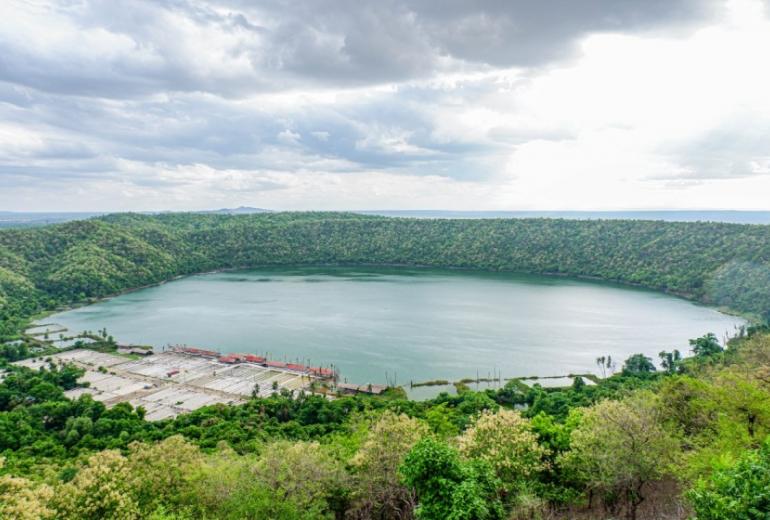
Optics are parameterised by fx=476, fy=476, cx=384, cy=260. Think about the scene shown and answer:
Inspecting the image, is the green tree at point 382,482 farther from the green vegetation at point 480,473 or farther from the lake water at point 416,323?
the lake water at point 416,323

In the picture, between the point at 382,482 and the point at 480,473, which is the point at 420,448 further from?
the point at 382,482

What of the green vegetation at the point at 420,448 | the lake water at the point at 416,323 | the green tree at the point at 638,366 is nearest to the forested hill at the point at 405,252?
the green vegetation at the point at 420,448

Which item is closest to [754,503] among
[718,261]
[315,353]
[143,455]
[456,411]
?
[143,455]

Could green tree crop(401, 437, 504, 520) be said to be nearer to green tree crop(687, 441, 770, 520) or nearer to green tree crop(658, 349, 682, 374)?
green tree crop(687, 441, 770, 520)

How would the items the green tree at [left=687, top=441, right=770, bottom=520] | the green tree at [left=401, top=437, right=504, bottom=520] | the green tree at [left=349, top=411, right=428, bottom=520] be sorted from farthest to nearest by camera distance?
the green tree at [left=349, top=411, right=428, bottom=520] < the green tree at [left=401, top=437, right=504, bottom=520] < the green tree at [left=687, top=441, right=770, bottom=520]

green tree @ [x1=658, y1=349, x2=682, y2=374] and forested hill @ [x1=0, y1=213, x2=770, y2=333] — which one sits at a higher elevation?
forested hill @ [x1=0, y1=213, x2=770, y2=333]

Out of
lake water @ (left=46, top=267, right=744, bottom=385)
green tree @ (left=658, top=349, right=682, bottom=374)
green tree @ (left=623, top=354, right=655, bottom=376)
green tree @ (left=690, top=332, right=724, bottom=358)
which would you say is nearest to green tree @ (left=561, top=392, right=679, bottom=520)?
lake water @ (left=46, top=267, right=744, bottom=385)
